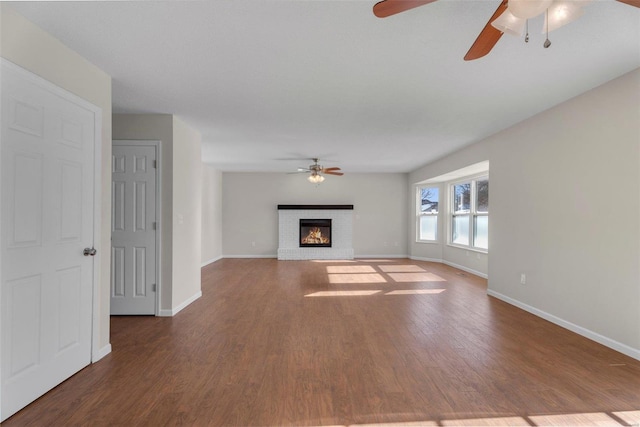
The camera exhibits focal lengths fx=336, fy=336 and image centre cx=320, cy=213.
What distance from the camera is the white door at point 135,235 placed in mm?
3979

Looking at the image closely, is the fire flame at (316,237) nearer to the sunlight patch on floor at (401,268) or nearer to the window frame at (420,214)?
the sunlight patch on floor at (401,268)

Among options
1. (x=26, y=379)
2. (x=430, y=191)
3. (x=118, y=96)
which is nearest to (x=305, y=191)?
(x=430, y=191)

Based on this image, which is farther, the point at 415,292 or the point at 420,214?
the point at 420,214

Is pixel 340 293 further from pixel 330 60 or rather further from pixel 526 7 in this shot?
pixel 526 7

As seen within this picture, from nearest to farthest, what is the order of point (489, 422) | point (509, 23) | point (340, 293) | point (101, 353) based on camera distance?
point (509, 23) < point (489, 422) < point (101, 353) < point (340, 293)

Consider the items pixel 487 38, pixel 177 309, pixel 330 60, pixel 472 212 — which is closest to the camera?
pixel 487 38

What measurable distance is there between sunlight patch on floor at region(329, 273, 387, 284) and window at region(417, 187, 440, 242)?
9.15 ft

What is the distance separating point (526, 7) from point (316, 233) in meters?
8.32

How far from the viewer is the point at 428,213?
29.2ft

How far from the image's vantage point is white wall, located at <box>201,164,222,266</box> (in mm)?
8016

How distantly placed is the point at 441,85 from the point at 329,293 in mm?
3301

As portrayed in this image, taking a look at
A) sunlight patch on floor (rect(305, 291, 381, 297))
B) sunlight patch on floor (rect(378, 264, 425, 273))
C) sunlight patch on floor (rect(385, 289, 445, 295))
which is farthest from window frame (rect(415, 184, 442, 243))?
sunlight patch on floor (rect(305, 291, 381, 297))

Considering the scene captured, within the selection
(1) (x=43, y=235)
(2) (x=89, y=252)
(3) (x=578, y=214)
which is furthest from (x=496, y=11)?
(2) (x=89, y=252)

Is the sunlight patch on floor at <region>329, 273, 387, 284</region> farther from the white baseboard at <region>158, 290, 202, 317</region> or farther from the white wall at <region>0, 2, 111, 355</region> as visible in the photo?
the white wall at <region>0, 2, 111, 355</region>
